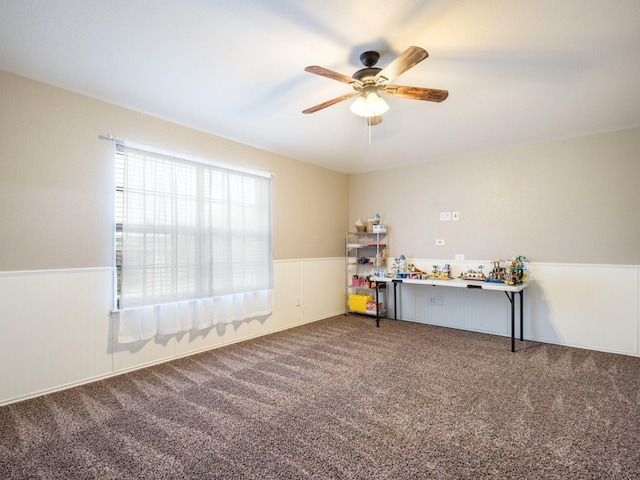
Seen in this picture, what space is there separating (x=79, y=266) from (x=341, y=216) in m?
3.85

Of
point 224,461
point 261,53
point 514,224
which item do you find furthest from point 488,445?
point 514,224

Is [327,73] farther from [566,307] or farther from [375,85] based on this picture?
[566,307]

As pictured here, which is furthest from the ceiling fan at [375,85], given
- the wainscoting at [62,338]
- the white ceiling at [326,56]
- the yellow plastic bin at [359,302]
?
the yellow plastic bin at [359,302]

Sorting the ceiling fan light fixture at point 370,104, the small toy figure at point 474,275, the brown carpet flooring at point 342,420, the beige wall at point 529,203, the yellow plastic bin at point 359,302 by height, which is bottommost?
the brown carpet flooring at point 342,420

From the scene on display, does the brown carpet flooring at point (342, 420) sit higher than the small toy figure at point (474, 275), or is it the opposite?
the small toy figure at point (474, 275)

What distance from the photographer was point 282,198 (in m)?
4.71

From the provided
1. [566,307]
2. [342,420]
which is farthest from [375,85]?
[566,307]

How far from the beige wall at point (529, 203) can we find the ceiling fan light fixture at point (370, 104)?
9.05 ft

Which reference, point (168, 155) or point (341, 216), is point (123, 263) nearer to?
point (168, 155)

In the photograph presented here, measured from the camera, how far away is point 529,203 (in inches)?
166

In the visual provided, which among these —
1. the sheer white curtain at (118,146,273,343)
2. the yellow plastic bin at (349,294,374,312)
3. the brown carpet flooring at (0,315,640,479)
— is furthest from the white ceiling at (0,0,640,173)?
the yellow plastic bin at (349,294,374,312)

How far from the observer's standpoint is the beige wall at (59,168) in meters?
2.55

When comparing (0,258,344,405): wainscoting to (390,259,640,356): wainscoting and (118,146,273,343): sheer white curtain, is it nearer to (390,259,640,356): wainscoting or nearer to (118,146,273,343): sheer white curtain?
(118,146,273,343): sheer white curtain

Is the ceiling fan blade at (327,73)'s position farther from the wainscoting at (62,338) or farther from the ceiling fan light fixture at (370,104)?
the wainscoting at (62,338)
